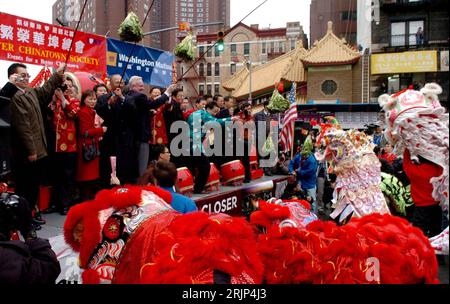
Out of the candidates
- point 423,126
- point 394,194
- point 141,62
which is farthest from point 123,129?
point 141,62

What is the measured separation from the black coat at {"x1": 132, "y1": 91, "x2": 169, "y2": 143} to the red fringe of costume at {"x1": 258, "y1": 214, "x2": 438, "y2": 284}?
9.50 feet

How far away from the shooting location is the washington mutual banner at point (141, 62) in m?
8.36

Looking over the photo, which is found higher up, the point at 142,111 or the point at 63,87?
the point at 63,87

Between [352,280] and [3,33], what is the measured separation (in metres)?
5.93

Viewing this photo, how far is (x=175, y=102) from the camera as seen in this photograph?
5.75 m

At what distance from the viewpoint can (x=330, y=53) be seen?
23828mm

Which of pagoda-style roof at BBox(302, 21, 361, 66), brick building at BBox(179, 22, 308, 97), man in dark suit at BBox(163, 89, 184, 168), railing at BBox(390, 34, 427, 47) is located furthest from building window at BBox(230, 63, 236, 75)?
man in dark suit at BBox(163, 89, 184, 168)

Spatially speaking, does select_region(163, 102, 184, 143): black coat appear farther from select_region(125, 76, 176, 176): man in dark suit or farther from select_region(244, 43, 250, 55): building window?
select_region(244, 43, 250, 55): building window

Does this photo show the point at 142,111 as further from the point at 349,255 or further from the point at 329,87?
the point at 329,87

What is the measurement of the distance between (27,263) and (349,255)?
1.46 metres

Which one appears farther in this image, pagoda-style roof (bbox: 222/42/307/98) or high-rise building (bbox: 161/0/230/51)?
pagoda-style roof (bbox: 222/42/307/98)

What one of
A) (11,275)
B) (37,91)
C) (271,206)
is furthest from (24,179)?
(271,206)

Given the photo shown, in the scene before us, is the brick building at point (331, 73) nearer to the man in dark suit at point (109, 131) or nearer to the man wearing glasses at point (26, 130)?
the man in dark suit at point (109, 131)

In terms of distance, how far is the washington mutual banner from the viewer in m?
8.36
